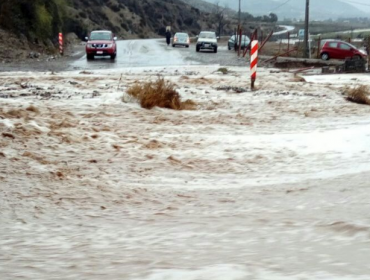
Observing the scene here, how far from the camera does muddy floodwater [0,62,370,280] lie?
3717 millimetres

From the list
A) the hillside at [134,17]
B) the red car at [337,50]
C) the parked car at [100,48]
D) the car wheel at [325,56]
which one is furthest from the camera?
the hillside at [134,17]

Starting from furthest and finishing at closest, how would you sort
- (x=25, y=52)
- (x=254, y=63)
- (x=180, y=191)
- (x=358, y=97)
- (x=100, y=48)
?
(x=100, y=48) → (x=25, y=52) → (x=254, y=63) → (x=358, y=97) → (x=180, y=191)

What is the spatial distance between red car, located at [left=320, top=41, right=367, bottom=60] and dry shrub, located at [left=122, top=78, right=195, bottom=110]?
26.3 m

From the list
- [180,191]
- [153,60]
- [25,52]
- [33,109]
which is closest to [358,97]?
[33,109]

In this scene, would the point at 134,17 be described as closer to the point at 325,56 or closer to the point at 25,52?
the point at 325,56

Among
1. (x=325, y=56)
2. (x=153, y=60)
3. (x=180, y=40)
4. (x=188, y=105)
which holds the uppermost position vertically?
(x=180, y=40)

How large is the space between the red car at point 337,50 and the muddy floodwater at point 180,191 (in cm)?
2523

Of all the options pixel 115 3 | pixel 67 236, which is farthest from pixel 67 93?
pixel 115 3

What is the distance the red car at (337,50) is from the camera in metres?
34.4

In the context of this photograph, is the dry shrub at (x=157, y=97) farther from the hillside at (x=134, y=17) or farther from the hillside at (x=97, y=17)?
the hillside at (x=134, y=17)

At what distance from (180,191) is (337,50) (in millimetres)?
31070

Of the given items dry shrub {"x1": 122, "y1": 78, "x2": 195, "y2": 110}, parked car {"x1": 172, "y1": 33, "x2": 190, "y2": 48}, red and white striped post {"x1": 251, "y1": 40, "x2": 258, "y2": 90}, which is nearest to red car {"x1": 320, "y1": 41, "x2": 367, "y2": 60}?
parked car {"x1": 172, "y1": 33, "x2": 190, "y2": 48}

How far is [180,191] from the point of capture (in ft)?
19.1

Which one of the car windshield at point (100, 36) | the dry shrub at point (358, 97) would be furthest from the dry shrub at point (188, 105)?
the car windshield at point (100, 36)
